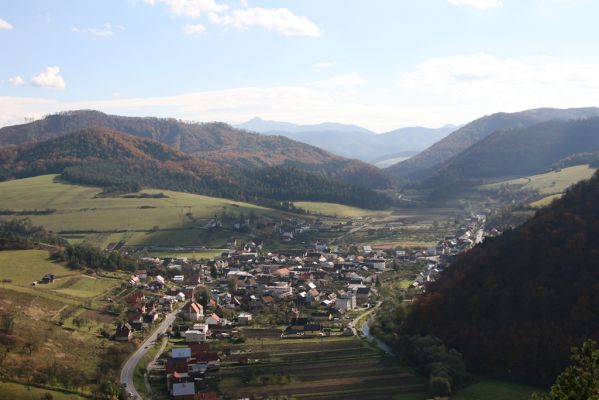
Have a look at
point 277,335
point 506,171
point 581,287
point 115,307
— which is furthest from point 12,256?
point 506,171

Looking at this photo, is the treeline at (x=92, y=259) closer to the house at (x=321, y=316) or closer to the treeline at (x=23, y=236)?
the treeline at (x=23, y=236)

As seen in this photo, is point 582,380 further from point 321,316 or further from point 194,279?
point 194,279

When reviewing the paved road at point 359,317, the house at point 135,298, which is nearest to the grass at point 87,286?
the house at point 135,298

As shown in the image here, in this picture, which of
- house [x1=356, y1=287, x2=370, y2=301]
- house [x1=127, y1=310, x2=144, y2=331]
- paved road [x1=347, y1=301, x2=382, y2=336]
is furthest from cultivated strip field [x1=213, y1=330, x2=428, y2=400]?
house [x1=356, y1=287, x2=370, y2=301]

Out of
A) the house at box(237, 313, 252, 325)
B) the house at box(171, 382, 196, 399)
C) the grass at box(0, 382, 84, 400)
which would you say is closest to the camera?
the grass at box(0, 382, 84, 400)

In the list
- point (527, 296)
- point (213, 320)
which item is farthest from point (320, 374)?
point (213, 320)

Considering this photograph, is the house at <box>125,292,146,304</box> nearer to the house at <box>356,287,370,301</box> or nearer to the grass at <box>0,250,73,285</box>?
the grass at <box>0,250,73,285</box>

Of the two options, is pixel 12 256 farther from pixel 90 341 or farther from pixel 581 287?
pixel 581 287
